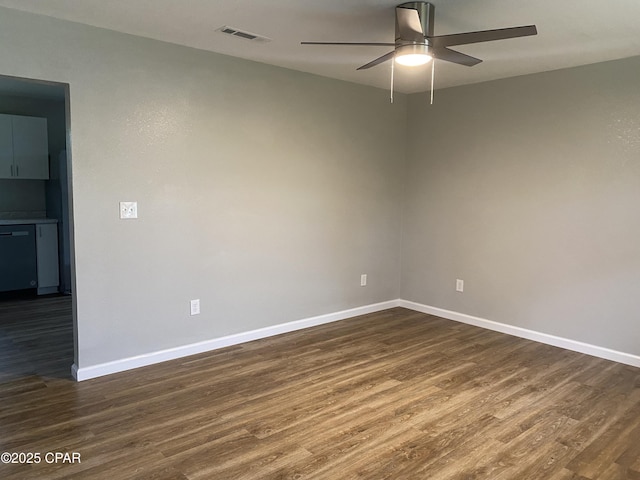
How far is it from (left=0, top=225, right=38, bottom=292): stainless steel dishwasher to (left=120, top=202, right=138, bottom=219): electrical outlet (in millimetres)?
3115

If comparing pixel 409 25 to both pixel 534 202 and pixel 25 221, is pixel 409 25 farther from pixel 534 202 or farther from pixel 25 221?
pixel 25 221

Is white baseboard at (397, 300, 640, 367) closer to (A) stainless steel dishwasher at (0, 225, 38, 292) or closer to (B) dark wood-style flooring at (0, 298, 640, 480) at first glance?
(B) dark wood-style flooring at (0, 298, 640, 480)

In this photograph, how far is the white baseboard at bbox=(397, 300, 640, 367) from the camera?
3755 mm

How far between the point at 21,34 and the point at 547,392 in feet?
13.3

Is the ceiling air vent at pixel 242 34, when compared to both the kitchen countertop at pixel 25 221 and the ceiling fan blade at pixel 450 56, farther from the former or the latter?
the kitchen countertop at pixel 25 221

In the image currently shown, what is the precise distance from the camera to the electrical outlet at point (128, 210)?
10.9ft

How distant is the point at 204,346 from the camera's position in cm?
385

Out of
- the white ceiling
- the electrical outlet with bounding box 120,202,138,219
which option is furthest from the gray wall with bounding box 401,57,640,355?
the electrical outlet with bounding box 120,202,138,219

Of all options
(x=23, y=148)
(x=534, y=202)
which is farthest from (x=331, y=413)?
(x=23, y=148)

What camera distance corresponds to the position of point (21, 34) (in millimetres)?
2850

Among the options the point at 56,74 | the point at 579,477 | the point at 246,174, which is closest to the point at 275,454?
the point at 579,477

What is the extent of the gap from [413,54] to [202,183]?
189cm

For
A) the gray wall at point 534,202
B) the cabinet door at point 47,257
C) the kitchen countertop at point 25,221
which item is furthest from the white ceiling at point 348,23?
the cabinet door at point 47,257

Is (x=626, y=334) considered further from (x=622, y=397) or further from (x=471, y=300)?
(x=471, y=300)
